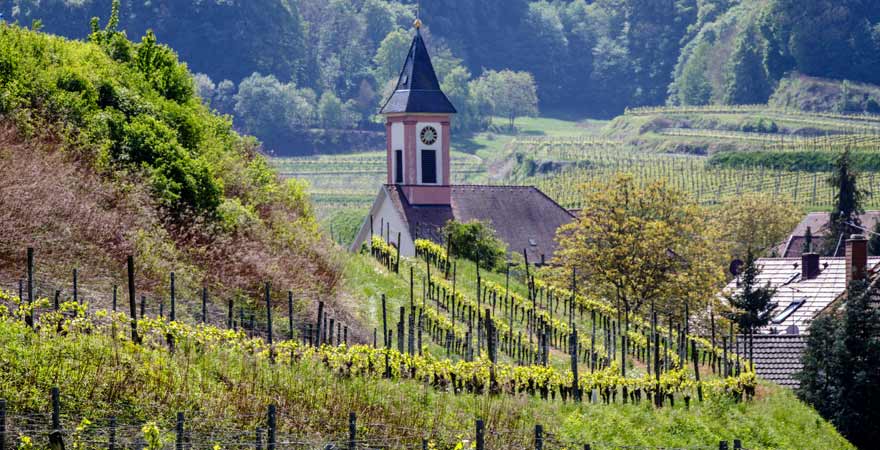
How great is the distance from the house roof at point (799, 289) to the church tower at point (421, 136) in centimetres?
1504

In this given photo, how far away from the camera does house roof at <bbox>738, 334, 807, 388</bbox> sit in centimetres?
4366

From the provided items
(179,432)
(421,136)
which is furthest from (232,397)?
(421,136)

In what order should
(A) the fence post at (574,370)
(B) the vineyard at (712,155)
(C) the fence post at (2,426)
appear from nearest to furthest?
(C) the fence post at (2,426), (A) the fence post at (574,370), (B) the vineyard at (712,155)

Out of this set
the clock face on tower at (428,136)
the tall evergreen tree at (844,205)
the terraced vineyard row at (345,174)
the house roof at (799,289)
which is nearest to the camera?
the house roof at (799,289)

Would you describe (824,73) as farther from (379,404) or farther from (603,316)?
(379,404)

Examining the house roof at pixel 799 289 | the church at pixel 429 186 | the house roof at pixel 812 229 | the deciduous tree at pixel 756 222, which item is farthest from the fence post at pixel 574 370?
the deciduous tree at pixel 756 222

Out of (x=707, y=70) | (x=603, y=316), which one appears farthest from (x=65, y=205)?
(x=707, y=70)

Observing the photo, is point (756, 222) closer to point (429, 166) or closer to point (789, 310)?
point (429, 166)

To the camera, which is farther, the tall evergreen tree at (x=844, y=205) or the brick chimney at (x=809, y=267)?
the tall evergreen tree at (x=844, y=205)

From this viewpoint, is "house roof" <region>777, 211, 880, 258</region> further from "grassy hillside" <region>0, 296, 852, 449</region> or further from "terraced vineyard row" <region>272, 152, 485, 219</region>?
"grassy hillside" <region>0, 296, 852, 449</region>

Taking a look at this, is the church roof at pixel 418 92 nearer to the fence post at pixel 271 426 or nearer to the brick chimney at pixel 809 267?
the brick chimney at pixel 809 267

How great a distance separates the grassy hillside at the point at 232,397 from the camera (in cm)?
2077

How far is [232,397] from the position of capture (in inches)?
891

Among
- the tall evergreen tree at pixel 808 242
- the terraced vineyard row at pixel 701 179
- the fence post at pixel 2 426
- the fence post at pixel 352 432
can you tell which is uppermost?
the fence post at pixel 2 426
